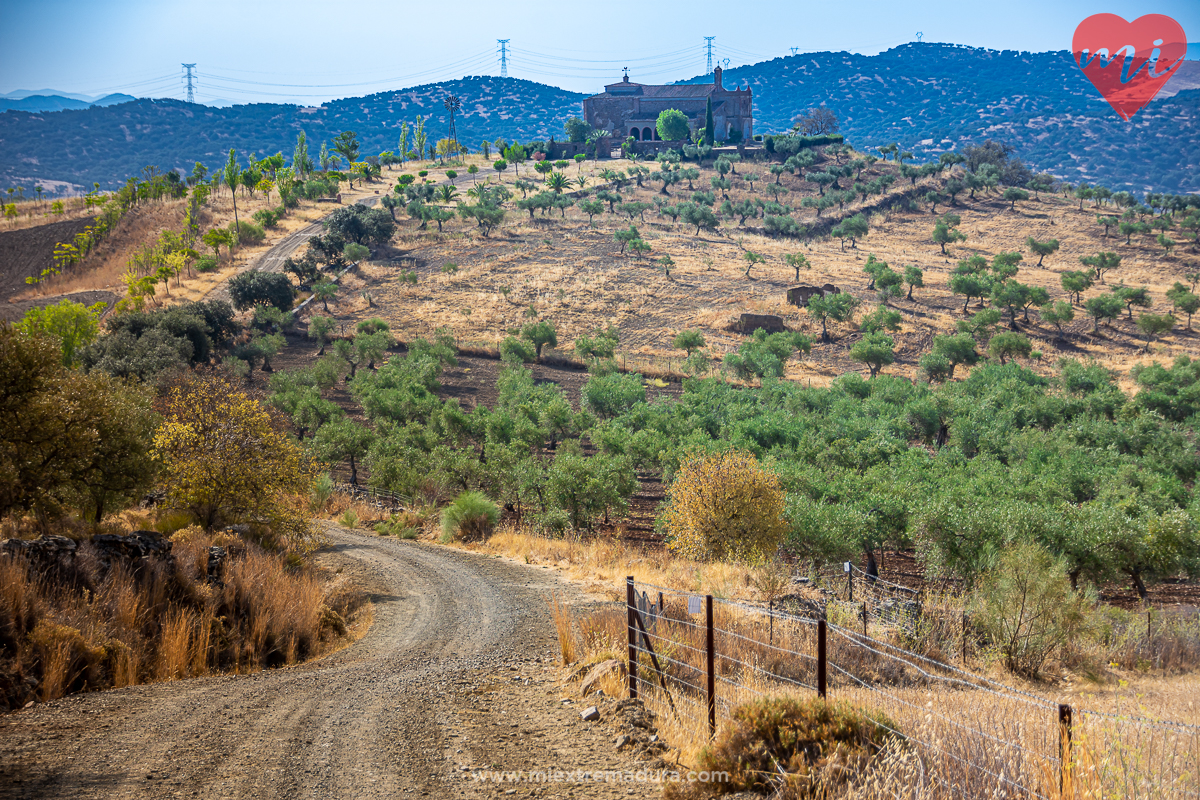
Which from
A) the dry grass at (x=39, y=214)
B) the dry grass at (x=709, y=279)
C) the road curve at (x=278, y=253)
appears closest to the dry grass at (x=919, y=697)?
the dry grass at (x=709, y=279)

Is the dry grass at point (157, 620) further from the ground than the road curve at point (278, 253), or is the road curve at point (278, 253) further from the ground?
the road curve at point (278, 253)

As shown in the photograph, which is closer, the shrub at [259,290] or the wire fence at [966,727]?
the wire fence at [966,727]

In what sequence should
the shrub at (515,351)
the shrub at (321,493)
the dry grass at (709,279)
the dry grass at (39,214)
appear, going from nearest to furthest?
the shrub at (321,493), the shrub at (515,351), the dry grass at (709,279), the dry grass at (39,214)

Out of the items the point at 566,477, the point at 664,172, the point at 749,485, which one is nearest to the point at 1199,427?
the point at 749,485

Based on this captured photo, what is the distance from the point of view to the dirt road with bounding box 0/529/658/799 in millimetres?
6074

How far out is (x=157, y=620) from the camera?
36.0 ft

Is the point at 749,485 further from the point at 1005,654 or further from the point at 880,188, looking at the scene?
the point at 880,188

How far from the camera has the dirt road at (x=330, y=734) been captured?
6074 millimetres

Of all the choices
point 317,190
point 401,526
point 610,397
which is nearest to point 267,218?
point 317,190

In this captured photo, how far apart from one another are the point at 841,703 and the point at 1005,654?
30.8 ft

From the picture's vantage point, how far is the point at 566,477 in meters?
23.8

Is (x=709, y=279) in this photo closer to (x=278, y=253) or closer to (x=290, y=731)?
(x=278, y=253)

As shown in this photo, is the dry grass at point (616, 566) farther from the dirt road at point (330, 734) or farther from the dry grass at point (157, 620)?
the dry grass at point (157, 620)

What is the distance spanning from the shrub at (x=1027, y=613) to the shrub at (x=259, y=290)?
5646 cm
